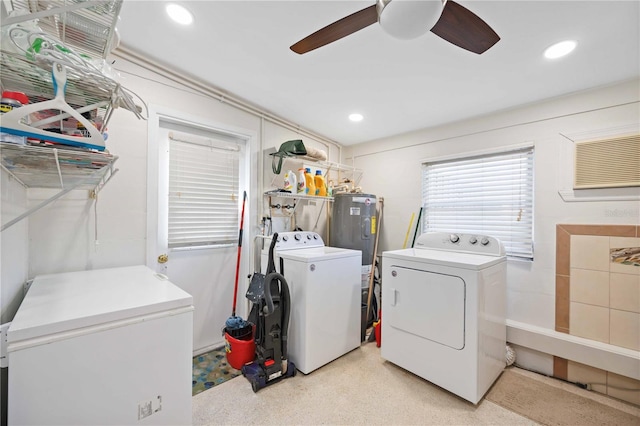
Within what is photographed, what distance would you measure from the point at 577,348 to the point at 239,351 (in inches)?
109

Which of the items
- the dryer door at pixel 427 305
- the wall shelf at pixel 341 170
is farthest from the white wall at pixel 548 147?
the wall shelf at pixel 341 170

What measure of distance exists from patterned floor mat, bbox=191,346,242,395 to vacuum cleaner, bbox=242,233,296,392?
172 mm

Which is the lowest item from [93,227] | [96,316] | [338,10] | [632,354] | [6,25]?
[632,354]

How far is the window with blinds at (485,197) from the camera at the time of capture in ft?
7.95

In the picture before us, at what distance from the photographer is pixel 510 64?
1.85 metres

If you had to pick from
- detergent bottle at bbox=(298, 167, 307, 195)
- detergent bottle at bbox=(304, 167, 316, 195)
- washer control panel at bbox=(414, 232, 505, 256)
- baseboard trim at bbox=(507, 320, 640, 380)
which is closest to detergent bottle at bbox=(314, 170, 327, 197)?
detergent bottle at bbox=(304, 167, 316, 195)

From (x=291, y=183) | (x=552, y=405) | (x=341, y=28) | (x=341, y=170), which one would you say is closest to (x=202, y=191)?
(x=291, y=183)

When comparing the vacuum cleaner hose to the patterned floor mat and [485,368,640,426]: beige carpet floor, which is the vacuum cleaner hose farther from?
[485,368,640,426]: beige carpet floor

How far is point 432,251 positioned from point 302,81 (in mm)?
1985

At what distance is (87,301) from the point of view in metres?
1.14

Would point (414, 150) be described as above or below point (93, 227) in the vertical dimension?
above

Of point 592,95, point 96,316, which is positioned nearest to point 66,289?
point 96,316

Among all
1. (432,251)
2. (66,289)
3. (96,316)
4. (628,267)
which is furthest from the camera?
(432,251)

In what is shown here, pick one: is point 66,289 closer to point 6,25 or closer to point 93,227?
point 93,227
